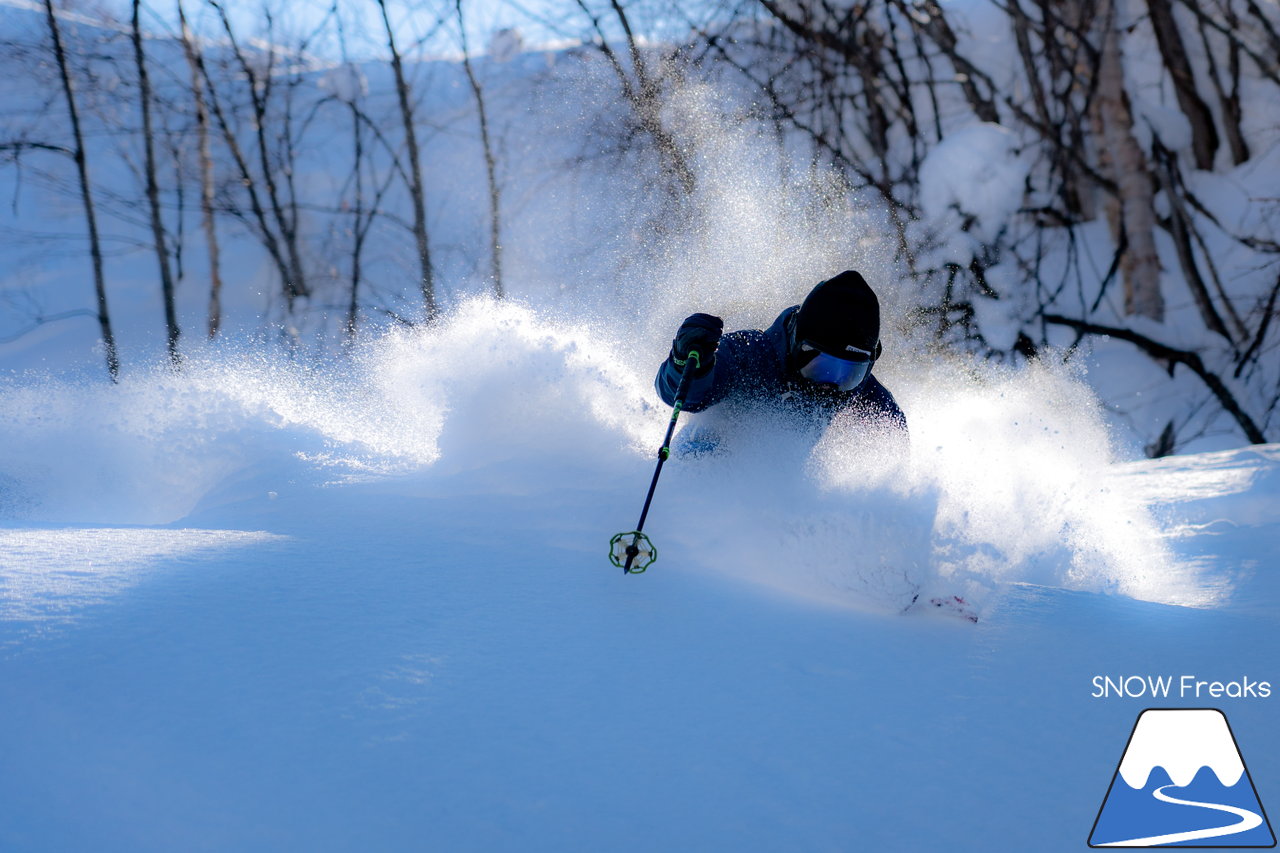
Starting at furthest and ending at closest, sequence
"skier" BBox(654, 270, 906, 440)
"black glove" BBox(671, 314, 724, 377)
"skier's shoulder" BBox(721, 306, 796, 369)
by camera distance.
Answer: "skier's shoulder" BBox(721, 306, 796, 369)
"skier" BBox(654, 270, 906, 440)
"black glove" BBox(671, 314, 724, 377)

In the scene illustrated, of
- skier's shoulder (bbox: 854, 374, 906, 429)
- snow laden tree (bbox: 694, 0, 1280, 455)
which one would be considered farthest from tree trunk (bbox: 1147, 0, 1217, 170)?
skier's shoulder (bbox: 854, 374, 906, 429)

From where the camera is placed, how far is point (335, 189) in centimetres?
1984

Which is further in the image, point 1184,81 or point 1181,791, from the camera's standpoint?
point 1184,81

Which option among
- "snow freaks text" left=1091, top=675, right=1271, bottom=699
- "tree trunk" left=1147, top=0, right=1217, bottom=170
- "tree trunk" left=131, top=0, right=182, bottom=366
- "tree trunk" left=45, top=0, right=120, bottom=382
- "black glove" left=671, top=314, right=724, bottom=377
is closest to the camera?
"snow freaks text" left=1091, top=675, right=1271, bottom=699

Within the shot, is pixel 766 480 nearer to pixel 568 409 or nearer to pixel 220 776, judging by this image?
pixel 568 409

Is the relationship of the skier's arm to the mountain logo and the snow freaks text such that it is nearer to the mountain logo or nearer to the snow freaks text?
the snow freaks text

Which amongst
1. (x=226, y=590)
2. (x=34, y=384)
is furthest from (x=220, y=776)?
(x=34, y=384)

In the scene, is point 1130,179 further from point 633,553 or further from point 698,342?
point 633,553

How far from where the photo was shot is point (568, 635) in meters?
1.88

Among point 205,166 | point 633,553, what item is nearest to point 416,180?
point 205,166

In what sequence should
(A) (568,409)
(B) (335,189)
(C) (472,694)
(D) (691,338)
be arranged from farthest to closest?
(B) (335,189), (A) (568,409), (D) (691,338), (C) (472,694)

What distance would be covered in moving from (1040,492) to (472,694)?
2322 millimetres

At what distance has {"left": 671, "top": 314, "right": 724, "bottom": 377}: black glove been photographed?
2938 millimetres

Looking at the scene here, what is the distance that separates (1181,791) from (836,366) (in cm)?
182
